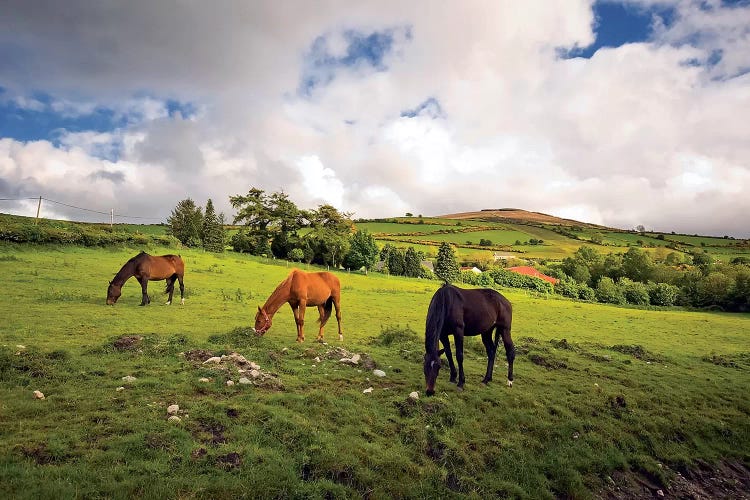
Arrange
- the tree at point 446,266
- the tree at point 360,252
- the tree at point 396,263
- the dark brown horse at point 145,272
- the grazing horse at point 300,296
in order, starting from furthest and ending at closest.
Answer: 1. the tree at point 396,263
2. the tree at point 446,266
3. the tree at point 360,252
4. the dark brown horse at point 145,272
5. the grazing horse at point 300,296

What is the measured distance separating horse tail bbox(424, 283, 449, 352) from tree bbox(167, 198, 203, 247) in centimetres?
6946

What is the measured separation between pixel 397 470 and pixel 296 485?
73.4 inches

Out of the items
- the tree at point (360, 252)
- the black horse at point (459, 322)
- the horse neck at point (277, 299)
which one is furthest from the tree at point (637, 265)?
the horse neck at point (277, 299)

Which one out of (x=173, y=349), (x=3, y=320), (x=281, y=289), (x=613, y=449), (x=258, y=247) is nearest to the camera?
(x=613, y=449)

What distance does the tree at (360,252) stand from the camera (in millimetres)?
66500

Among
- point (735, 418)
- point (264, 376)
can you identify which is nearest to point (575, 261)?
point (735, 418)

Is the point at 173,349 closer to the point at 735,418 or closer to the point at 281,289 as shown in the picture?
the point at 281,289

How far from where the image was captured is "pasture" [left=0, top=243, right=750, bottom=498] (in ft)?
20.8

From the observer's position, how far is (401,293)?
130ft

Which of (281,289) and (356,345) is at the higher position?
(281,289)

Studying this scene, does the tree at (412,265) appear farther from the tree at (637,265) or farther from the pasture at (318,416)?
the pasture at (318,416)

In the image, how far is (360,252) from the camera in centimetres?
6681

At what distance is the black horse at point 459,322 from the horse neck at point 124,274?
15.5 metres

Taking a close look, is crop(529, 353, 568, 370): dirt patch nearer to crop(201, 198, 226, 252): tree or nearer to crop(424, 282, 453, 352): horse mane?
crop(424, 282, 453, 352): horse mane
